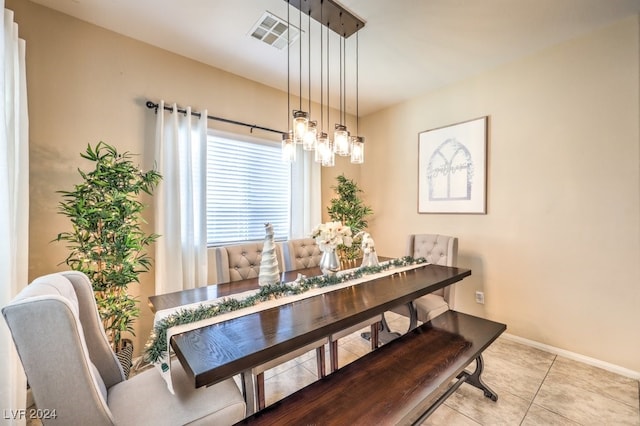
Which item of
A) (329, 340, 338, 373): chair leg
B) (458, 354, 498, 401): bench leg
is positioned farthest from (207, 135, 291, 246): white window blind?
(458, 354, 498, 401): bench leg

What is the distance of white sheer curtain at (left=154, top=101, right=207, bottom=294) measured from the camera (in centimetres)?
250

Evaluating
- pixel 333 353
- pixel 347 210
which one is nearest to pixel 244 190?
pixel 347 210

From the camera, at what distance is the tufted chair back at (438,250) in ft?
8.48

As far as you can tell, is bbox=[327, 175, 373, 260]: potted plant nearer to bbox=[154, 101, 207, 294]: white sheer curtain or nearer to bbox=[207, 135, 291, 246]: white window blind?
bbox=[207, 135, 291, 246]: white window blind

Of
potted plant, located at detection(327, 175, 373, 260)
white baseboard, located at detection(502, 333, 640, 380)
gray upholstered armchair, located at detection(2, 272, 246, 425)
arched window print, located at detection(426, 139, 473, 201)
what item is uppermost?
arched window print, located at detection(426, 139, 473, 201)

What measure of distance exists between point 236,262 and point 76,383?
1.38m

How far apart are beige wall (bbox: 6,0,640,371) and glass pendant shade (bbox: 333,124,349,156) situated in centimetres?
147

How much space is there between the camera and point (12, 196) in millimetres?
1597

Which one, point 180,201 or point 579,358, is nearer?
point 579,358

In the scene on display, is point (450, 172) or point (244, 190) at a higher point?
point (450, 172)

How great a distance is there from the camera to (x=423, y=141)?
11.6ft

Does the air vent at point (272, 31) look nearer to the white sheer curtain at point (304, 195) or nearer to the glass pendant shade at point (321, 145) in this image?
the glass pendant shade at point (321, 145)

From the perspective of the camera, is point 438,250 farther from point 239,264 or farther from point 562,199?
point 239,264

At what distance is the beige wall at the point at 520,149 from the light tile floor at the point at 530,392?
270 millimetres
